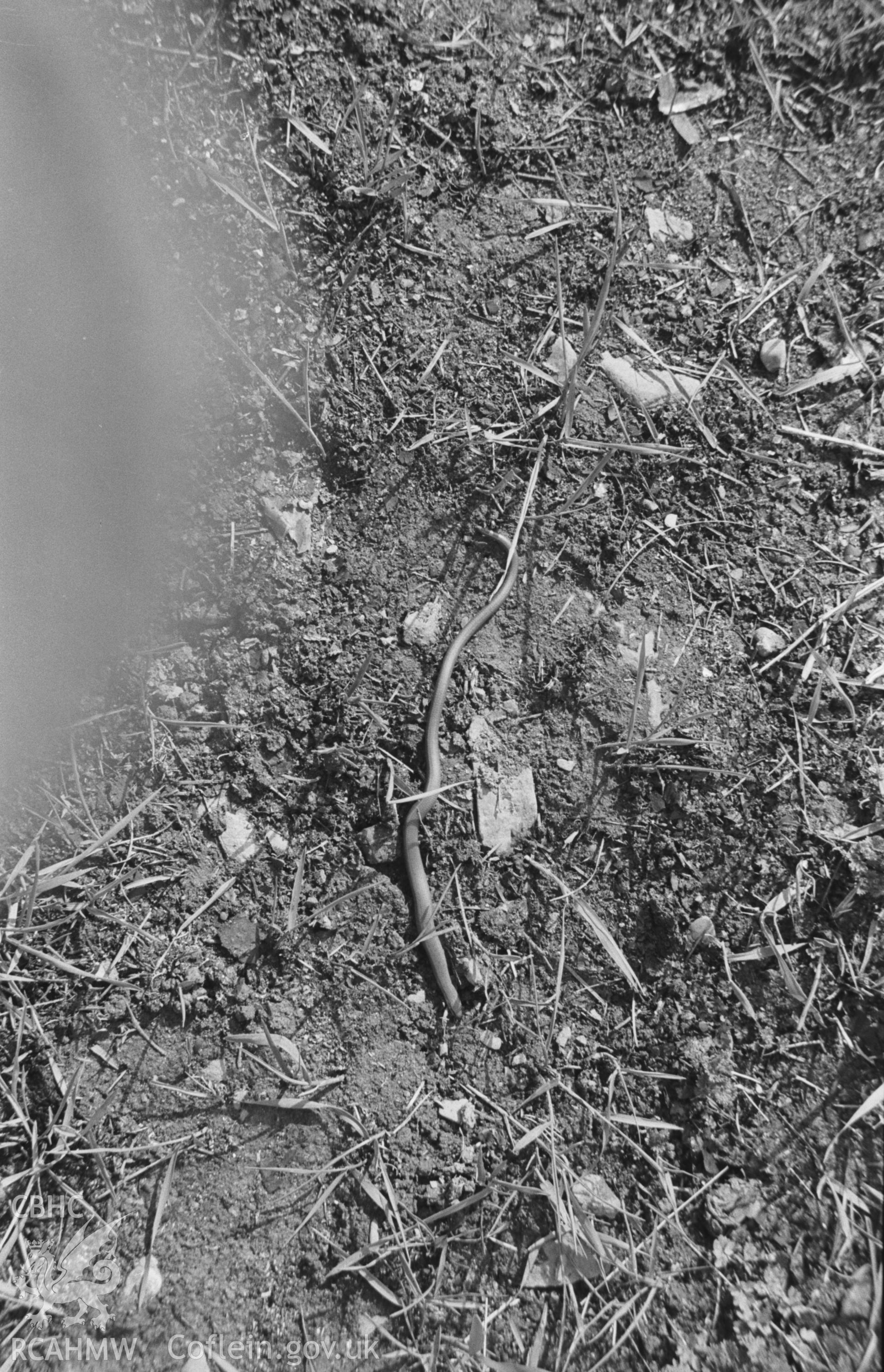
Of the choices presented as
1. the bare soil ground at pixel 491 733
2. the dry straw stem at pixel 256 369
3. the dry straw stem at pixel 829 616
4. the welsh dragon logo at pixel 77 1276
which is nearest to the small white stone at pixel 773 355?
the bare soil ground at pixel 491 733

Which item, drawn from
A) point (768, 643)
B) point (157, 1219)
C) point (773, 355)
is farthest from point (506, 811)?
point (773, 355)

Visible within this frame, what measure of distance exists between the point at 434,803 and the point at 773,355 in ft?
5.68

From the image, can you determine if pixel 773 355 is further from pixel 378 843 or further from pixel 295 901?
pixel 295 901

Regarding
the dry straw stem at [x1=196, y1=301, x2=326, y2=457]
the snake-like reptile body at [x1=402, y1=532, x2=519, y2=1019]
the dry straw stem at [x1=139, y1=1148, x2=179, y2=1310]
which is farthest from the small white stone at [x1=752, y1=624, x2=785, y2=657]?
the dry straw stem at [x1=139, y1=1148, x2=179, y2=1310]

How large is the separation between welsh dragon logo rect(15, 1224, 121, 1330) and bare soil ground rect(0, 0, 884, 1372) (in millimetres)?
31

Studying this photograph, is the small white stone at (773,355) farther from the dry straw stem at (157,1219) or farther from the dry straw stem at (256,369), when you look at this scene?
the dry straw stem at (157,1219)

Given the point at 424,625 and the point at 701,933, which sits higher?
the point at 424,625

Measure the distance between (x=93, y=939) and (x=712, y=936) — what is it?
167 centimetres

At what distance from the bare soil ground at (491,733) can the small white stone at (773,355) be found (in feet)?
0.05

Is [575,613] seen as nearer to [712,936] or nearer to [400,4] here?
[712,936]

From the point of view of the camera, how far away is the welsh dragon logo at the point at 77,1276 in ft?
5.85

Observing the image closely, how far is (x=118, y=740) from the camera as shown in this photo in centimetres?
214

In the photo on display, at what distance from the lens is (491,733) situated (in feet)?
7.13

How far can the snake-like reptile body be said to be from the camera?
202cm
